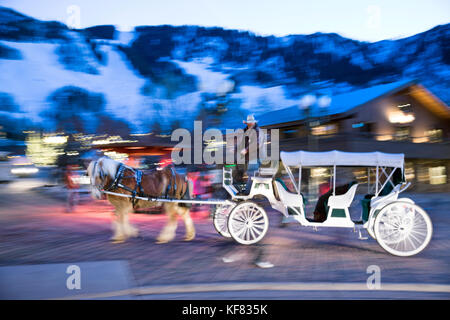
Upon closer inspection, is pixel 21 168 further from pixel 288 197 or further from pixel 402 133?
pixel 402 133

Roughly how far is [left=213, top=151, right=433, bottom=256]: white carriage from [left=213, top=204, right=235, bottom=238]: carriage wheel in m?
0.34

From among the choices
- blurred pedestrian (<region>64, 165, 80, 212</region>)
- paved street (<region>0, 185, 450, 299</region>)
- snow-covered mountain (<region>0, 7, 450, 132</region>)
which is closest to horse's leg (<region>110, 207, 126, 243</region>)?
paved street (<region>0, 185, 450, 299</region>)

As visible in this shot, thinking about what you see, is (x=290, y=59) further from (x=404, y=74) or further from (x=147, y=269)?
(x=147, y=269)

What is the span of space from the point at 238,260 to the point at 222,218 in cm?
172

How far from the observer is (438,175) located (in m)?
25.9

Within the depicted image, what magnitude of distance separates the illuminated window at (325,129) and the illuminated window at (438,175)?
9882 mm

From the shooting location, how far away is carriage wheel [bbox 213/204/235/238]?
699 cm

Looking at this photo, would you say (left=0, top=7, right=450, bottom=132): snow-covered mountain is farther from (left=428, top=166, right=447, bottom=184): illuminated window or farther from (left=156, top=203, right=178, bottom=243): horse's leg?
(left=156, top=203, right=178, bottom=243): horse's leg

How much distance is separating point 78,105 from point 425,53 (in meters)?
122

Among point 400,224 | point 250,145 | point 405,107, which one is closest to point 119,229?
point 250,145

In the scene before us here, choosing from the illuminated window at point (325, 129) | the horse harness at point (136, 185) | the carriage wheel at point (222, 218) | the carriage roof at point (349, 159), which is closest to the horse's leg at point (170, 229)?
the horse harness at point (136, 185)
